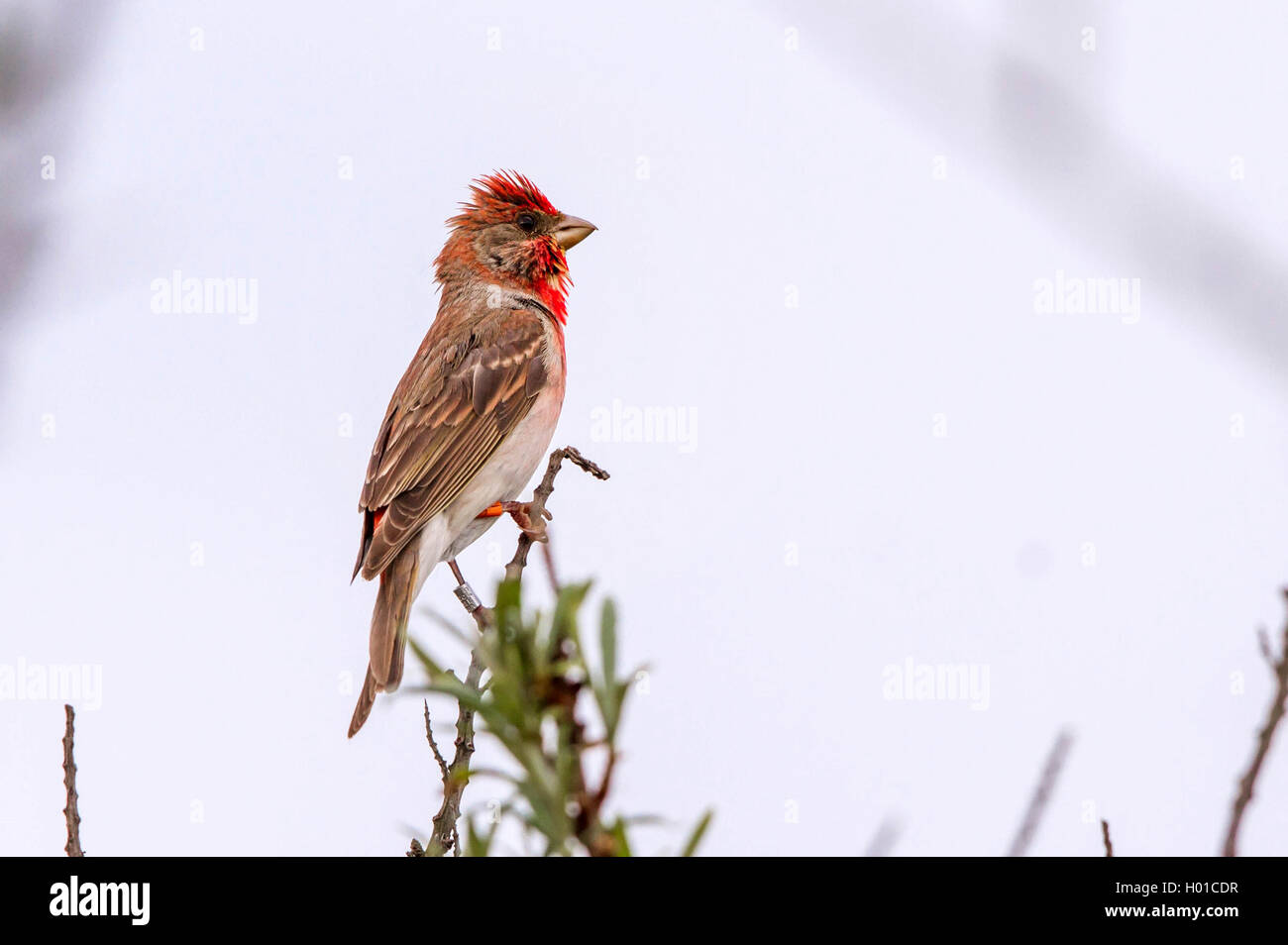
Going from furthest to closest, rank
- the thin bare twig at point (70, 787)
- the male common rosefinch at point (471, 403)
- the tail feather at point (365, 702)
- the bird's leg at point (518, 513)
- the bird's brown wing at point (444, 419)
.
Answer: the bird's brown wing at point (444, 419), the male common rosefinch at point (471, 403), the tail feather at point (365, 702), the bird's leg at point (518, 513), the thin bare twig at point (70, 787)

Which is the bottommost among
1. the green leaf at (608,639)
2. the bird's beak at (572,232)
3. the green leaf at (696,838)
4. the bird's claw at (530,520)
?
the green leaf at (696,838)

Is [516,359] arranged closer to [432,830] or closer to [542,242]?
[542,242]

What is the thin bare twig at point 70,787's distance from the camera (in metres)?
2.47

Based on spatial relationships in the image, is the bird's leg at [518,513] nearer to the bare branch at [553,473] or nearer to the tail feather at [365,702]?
the bare branch at [553,473]

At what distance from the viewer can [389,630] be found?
568 cm

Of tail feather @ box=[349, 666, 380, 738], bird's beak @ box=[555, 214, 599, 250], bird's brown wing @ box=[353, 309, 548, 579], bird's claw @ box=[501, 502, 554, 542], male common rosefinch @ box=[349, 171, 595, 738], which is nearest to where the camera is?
bird's claw @ box=[501, 502, 554, 542]

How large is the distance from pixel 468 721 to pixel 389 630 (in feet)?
8.49

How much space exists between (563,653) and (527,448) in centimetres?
601

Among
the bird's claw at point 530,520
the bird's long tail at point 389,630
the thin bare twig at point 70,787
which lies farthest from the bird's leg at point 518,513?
the thin bare twig at point 70,787

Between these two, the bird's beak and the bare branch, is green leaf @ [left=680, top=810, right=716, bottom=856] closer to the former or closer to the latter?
the bare branch

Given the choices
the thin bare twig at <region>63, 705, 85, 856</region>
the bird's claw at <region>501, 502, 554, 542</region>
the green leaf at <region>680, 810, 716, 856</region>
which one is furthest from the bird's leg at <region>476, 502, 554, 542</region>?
the green leaf at <region>680, 810, 716, 856</region>

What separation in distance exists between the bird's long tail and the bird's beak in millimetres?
2636

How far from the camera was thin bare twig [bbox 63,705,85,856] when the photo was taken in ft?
8.09
